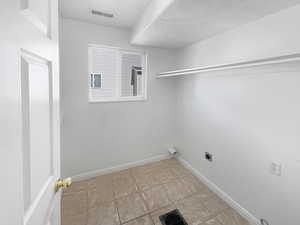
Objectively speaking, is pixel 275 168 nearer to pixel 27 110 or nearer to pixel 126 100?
pixel 27 110

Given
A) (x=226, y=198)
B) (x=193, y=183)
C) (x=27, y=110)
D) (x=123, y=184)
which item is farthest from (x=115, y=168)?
(x=27, y=110)

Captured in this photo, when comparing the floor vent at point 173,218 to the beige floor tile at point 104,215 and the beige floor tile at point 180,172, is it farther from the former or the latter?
the beige floor tile at point 180,172

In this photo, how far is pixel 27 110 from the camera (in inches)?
18.9

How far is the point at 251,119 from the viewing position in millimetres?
1538

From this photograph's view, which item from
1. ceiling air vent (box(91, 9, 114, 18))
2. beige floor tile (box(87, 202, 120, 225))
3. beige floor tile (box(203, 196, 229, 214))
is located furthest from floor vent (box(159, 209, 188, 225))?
ceiling air vent (box(91, 9, 114, 18))

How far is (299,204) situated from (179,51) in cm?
243

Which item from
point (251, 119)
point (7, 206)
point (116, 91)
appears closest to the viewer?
point (7, 206)

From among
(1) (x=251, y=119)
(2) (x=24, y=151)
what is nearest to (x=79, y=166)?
(2) (x=24, y=151)

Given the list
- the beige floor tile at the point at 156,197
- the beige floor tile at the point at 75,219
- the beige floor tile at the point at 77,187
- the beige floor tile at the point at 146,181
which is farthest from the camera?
the beige floor tile at the point at 146,181

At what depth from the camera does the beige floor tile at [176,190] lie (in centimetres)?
192

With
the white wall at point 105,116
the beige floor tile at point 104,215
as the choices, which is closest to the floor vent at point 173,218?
the beige floor tile at point 104,215

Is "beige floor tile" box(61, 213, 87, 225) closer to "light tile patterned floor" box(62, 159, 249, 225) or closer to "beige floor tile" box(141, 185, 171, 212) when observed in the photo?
"light tile patterned floor" box(62, 159, 249, 225)

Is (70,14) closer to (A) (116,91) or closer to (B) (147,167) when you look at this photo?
(A) (116,91)

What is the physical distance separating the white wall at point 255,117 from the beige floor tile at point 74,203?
1.70 m
